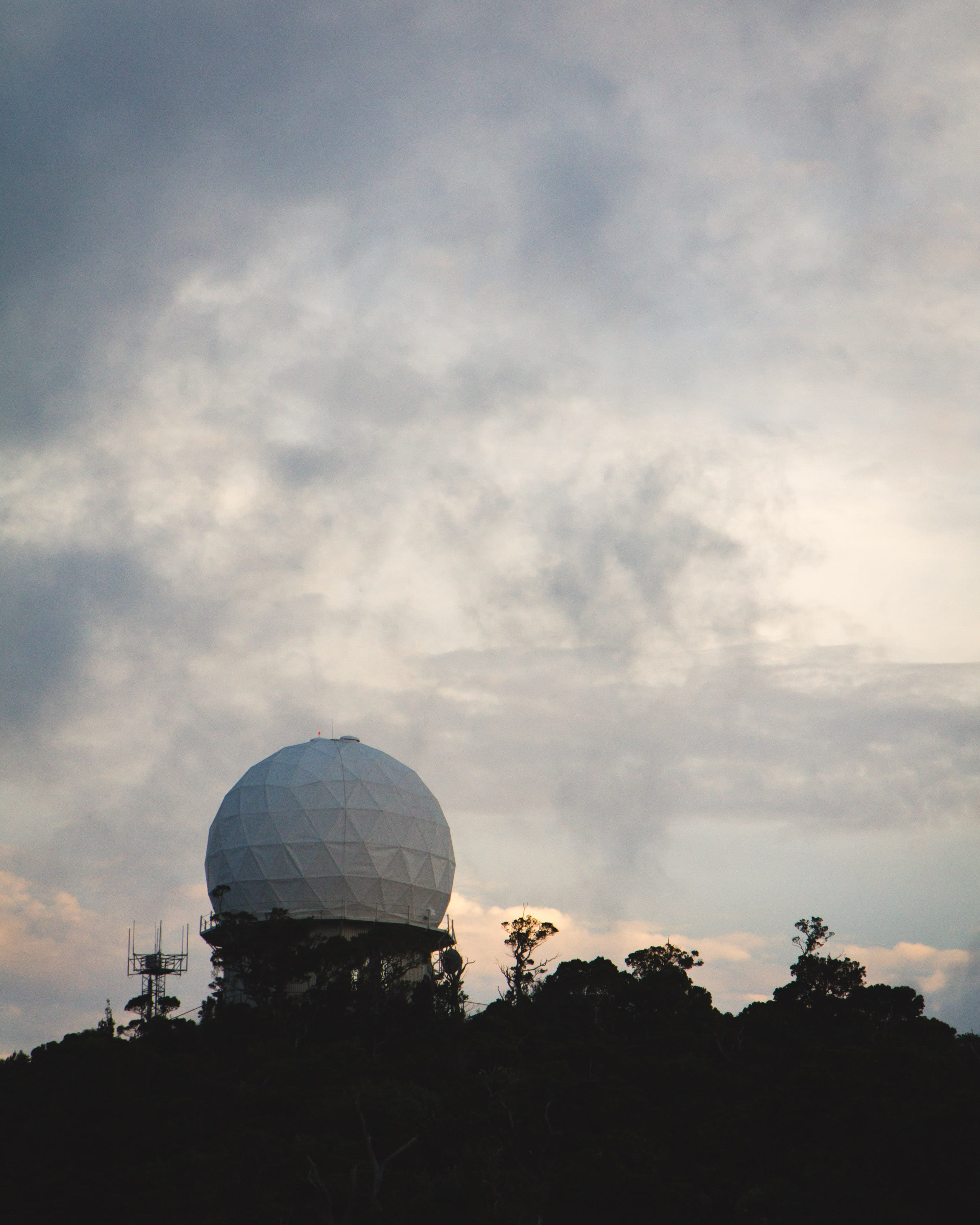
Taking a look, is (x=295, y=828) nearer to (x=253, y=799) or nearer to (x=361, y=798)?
(x=253, y=799)

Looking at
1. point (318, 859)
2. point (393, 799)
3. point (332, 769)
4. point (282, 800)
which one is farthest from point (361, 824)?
point (282, 800)

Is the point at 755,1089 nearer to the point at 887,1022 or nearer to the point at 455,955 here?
the point at 887,1022

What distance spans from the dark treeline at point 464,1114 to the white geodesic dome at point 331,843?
3.71 metres

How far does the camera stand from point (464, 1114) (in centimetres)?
3506

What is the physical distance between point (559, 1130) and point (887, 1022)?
22187mm

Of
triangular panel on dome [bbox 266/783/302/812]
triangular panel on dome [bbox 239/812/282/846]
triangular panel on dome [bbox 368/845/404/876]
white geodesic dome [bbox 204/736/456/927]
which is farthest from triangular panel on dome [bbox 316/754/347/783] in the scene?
triangular panel on dome [bbox 368/845/404/876]

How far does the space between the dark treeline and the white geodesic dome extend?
3712 millimetres

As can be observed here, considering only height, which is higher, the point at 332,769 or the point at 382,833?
the point at 332,769

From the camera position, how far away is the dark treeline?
28672mm

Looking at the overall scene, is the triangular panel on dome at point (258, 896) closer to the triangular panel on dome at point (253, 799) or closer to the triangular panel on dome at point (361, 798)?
the triangular panel on dome at point (253, 799)

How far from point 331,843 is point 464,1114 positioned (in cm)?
1968

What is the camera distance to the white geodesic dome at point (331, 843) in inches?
2064

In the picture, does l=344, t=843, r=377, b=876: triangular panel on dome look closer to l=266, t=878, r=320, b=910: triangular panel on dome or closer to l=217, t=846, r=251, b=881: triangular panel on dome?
l=266, t=878, r=320, b=910: triangular panel on dome

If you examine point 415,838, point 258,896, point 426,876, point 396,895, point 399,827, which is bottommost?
point 396,895
